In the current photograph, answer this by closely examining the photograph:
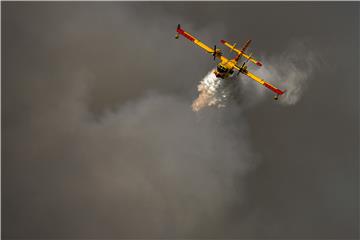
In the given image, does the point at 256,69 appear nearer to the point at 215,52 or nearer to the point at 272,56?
the point at 272,56

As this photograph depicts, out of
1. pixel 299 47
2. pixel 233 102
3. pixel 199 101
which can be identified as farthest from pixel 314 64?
pixel 199 101


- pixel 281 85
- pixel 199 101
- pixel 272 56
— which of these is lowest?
pixel 199 101

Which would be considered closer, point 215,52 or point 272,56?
point 215,52

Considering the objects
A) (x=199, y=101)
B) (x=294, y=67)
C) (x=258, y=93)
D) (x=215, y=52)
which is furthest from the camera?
(x=258, y=93)

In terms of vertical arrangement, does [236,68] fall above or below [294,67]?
below

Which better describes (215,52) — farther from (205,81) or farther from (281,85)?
(281,85)

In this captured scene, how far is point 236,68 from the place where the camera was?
14475 cm

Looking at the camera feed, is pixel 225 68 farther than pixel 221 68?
No

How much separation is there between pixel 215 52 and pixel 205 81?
18.8 m

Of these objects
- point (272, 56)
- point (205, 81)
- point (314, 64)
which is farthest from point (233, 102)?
point (314, 64)

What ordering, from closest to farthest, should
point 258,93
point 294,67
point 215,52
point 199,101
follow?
point 215,52 < point 199,101 < point 294,67 < point 258,93

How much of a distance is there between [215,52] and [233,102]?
25.8m

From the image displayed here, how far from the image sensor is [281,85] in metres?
166

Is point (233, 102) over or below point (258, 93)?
below
